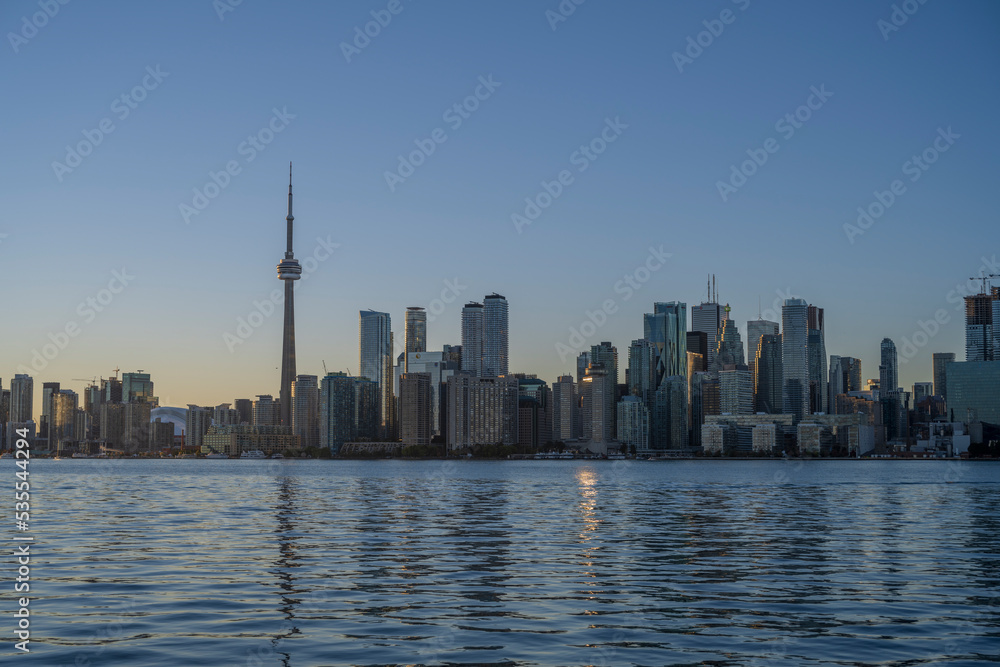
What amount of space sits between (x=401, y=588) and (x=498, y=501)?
61.5 m

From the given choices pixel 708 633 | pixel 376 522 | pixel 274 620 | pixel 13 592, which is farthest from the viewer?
pixel 376 522

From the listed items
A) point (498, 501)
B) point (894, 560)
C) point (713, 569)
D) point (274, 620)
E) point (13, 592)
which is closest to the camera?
point (274, 620)

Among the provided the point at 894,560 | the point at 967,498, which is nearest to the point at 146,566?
the point at 894,560

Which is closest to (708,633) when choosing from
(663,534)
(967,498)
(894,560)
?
(894,560)

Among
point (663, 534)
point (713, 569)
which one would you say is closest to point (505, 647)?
point (713, 569)

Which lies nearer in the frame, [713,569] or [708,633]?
[708,633]

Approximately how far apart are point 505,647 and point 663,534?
33141 millimetres

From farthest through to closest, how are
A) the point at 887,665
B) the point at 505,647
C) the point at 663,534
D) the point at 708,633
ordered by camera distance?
the point at 663,534 < the point at 708,633 < the point at 505,647 < the point at 887,665

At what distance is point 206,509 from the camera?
259 ft

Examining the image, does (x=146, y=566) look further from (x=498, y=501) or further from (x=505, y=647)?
(x=498, y=501)

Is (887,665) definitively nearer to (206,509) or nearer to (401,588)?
(401,588)

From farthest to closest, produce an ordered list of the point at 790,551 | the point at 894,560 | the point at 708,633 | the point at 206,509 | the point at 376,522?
1. the point at 206,509
2. the point at 376,522
3. the point at 790,551
4. the point at 894,560
5. the point at 708,633

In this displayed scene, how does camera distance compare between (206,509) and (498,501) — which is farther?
(498,501)

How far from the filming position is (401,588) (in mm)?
34844
